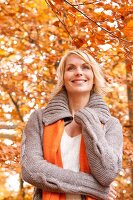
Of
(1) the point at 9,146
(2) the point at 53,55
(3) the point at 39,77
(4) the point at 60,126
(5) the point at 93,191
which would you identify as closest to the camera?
(5) the point at 93,191

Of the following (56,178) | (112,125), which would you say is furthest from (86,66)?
(56,178)

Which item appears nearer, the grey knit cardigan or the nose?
the grey knit cardigan

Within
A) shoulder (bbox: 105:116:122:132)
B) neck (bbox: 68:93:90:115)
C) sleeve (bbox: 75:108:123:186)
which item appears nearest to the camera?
sleeve (bbox: 75:108:123:186)

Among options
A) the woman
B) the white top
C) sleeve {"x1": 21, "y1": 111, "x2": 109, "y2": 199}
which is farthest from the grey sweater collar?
sleeve {"x1": 21, "y1": 111, "x2": 109, "y2": 199}

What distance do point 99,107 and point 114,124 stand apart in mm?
147

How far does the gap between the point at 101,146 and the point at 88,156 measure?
0.09 m

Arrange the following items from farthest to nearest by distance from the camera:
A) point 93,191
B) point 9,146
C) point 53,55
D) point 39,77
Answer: point 39,77
point 53,55
point 9,146
point 93,191

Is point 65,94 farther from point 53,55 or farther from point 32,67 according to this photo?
point 32,67

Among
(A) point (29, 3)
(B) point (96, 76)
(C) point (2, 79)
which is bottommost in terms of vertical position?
(C) point (2, 79)

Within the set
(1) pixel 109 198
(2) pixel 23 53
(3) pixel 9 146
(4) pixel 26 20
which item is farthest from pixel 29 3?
(1) pixel 109 198

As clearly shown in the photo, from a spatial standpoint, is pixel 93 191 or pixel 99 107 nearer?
pixel 93 191

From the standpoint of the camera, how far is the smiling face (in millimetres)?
2652

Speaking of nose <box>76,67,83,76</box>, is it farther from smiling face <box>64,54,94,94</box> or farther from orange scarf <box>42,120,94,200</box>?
orange scarf <box>42,120,94,200</box>

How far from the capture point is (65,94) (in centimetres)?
277
